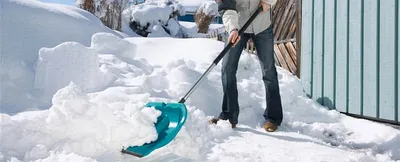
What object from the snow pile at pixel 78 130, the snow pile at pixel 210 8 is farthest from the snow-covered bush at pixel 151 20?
the snow pile at pixel 78 130

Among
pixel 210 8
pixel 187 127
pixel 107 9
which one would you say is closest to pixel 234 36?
pixel 187 127

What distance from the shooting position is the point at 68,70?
137 inches

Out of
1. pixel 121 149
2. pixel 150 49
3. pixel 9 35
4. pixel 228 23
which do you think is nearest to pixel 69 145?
pixel 121 149

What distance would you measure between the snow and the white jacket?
741 millimetres

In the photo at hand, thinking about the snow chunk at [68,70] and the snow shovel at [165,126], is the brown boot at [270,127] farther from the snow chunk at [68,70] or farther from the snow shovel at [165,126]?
the snow chunk at [68,70]

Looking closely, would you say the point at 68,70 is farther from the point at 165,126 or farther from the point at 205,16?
the point at 205,16

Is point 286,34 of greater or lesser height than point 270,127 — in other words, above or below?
above

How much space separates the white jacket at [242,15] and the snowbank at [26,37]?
1649 mm

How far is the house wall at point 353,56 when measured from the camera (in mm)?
2932

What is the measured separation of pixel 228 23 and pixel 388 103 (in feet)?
4.54

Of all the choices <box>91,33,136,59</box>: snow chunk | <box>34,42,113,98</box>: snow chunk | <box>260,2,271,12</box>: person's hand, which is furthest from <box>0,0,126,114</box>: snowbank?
<box>260,2,271,12</box>: person's hand

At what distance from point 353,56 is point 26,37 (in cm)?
311

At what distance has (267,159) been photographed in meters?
2.23

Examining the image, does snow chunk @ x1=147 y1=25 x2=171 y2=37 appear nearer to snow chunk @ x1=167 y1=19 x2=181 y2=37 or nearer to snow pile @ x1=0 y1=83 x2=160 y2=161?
snow chunk @ x1=167 y1=19 x2=181 y2=37
